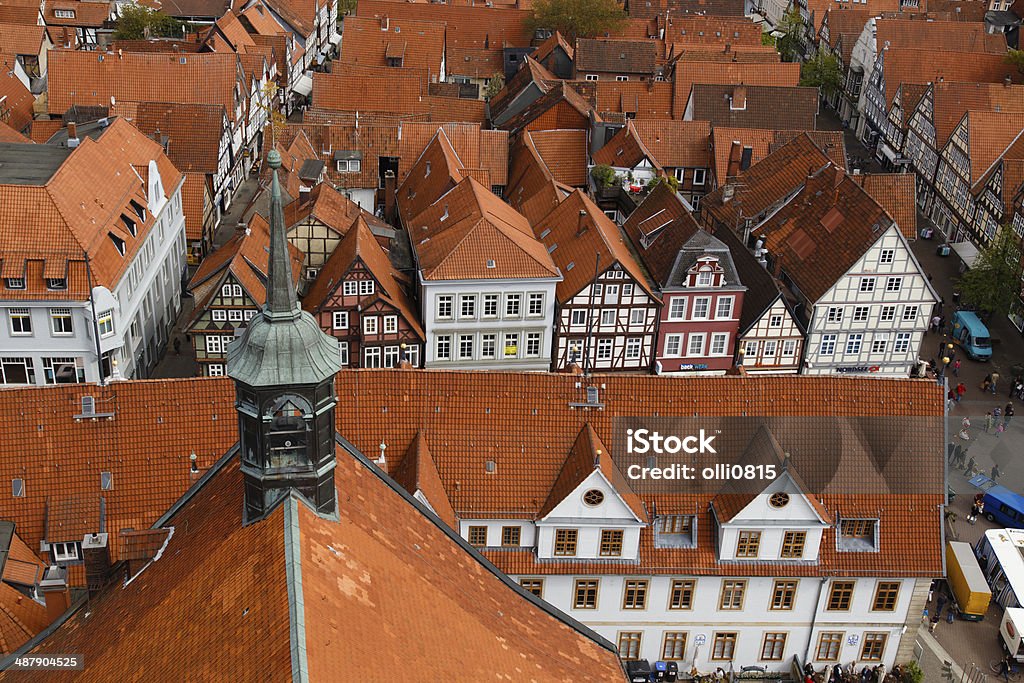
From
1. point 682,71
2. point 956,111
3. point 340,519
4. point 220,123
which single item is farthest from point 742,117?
point 340,519

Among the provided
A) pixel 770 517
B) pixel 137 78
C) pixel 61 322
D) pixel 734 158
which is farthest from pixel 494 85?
pixel 770 517

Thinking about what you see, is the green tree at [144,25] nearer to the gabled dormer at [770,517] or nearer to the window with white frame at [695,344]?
the window with white frame at [695,344]

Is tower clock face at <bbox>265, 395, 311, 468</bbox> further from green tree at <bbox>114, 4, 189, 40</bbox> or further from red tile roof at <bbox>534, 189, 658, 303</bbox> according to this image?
green tree at <bbox>114, 4, 189, 40</bbox>

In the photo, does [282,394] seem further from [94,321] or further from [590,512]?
[94,321]

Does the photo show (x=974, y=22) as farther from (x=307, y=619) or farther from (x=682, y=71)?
(x=307, y=619)

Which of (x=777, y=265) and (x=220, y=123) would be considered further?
(x=220, y=123)

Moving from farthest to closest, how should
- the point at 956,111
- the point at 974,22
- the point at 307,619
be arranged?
the point at 974,22 → the point at 956,111 → the point at 307,619

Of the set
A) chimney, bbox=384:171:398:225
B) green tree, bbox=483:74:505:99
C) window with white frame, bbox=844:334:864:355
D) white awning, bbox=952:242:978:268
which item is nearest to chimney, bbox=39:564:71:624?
window with white frame, bbox=844:334:864:355
